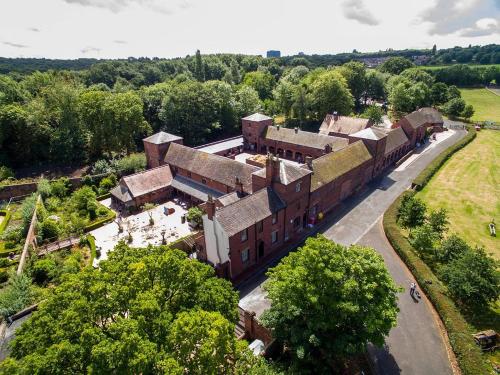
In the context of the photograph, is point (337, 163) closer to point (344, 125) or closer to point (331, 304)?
point (344, 125)

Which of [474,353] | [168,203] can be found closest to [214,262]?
[168,203]

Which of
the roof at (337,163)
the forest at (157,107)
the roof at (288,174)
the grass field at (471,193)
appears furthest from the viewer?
the forest at (157,107)

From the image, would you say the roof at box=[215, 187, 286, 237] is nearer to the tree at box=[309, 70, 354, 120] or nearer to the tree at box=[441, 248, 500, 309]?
the tree at box=[441, 248, 500, 309]

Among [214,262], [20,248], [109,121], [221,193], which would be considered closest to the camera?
[214,262]

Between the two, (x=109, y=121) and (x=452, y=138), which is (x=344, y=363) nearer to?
(x=109, y=121)

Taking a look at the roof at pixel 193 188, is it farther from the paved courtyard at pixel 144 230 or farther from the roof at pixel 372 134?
the roof at pixel 372 134

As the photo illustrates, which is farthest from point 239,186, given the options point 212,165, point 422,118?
point 422,118

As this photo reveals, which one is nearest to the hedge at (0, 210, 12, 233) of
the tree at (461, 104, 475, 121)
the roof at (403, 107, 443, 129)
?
the roof at (403, 107, 443, 129)

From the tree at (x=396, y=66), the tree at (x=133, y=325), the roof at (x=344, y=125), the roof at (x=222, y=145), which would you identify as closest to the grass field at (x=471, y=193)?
the roof at (x=344, y=125)
